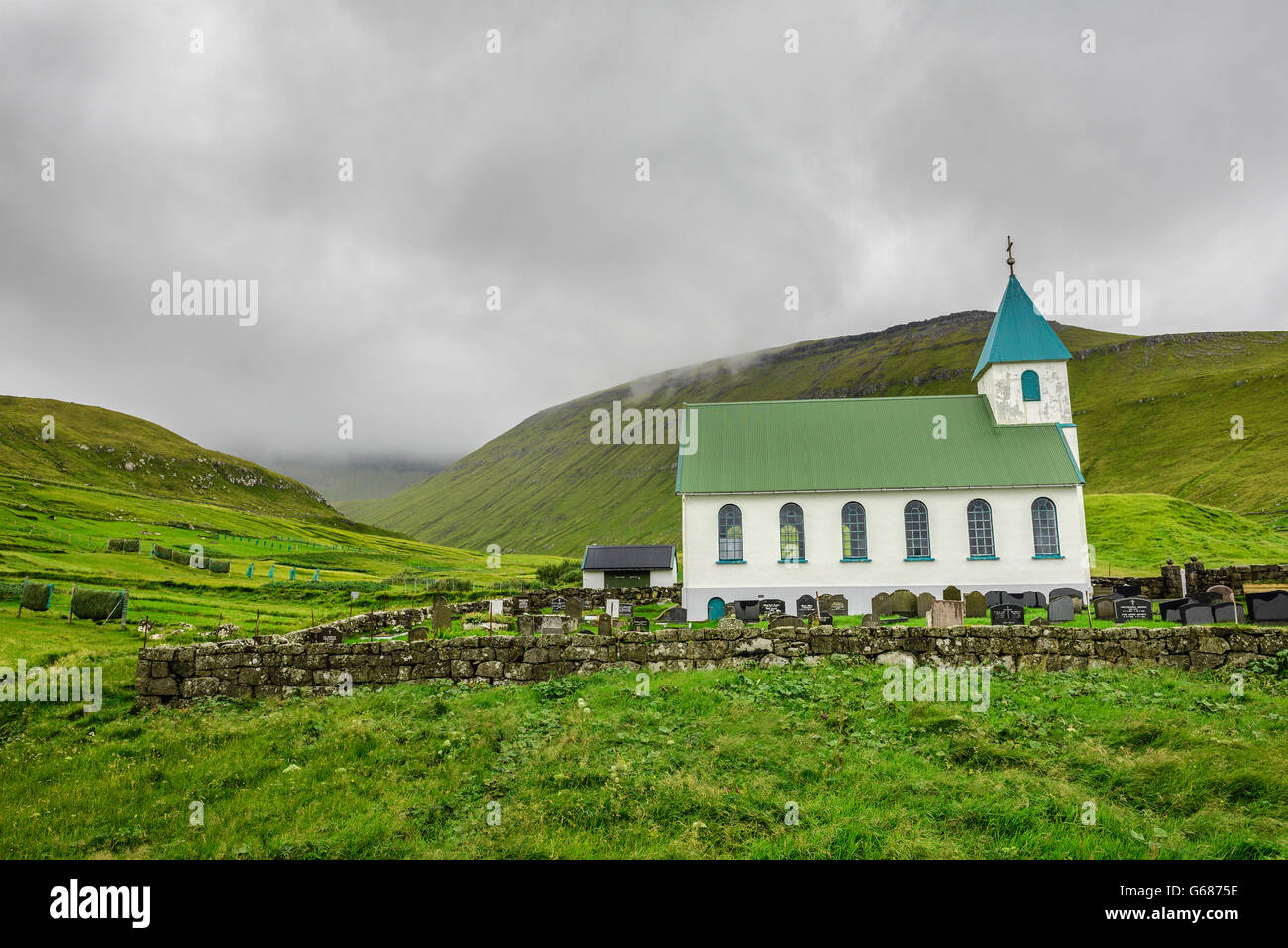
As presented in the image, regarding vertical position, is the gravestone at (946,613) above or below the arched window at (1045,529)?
below

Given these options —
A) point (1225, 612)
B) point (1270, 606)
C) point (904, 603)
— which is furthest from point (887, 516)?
point (1270, 606)

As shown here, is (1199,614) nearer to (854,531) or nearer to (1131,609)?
(1131,609)

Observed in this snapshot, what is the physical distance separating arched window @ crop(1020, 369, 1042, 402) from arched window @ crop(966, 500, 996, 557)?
854 centimetres

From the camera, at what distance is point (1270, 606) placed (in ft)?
62.5

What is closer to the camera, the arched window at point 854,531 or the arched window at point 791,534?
the arched window at point 854,531

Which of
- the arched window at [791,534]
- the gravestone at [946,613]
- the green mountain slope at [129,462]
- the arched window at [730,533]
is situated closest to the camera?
the gravestone at [946,613]

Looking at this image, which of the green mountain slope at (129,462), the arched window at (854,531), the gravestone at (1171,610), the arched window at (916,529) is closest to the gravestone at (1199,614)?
the gravestone at (1171,610)

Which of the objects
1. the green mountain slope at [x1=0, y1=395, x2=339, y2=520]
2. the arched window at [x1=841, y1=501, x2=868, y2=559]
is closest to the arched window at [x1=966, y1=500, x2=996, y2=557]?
the arched window at [x1=841, y1=501, x2=868, y2=559]

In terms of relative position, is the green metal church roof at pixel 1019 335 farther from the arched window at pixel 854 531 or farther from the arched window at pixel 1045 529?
the arched window at pixel 854 531

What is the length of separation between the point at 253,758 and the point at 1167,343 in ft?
806

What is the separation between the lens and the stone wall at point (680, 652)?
14.4 metres

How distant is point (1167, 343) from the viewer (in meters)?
192

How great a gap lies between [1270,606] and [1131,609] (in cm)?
339

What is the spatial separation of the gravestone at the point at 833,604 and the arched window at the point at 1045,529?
10506 millimetres
